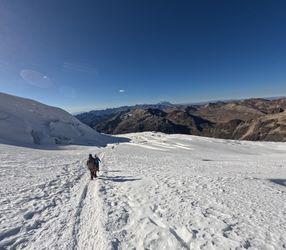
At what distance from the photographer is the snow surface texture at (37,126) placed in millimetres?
53375

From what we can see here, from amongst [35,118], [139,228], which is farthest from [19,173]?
[35,118]

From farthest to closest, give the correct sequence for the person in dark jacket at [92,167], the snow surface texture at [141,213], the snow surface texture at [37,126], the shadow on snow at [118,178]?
the snow surface texture at [37,126] < the person in dark jacket at [92,167] < the shadow on snow at [118,178] < the snow surface texture at [141,213]

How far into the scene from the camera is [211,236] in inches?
365

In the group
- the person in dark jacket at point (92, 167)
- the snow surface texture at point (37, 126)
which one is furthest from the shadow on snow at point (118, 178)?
the snow surface texture at point (37, 126)

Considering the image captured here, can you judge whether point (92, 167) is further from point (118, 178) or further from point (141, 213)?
point (141, 213)

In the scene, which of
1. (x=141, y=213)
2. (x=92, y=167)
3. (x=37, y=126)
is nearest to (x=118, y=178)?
(x=92, y=167)

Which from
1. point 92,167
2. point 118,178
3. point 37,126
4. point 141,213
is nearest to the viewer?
point 141,213

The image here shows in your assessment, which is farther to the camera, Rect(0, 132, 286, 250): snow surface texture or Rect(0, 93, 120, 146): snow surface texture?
Rect(0, 93, 120, 146): snow surface texture

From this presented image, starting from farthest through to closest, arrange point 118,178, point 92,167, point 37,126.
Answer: point 37,126, point 118,178, point 92,167

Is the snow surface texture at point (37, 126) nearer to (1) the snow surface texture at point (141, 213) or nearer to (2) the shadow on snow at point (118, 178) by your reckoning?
(2) the shadow on snow at point (118, 178)

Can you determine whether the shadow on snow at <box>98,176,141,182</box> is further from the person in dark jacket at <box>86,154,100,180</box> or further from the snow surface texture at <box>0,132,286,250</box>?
the person in dark jacket at <box>86,154,100,180</box>

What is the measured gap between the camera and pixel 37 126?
209ft

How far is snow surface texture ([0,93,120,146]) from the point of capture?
53375mm

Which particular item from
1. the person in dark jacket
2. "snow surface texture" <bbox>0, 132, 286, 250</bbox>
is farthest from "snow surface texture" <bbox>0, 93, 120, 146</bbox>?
"snow surface texture" <bbox>0, 132, 286, 250</bbox>
